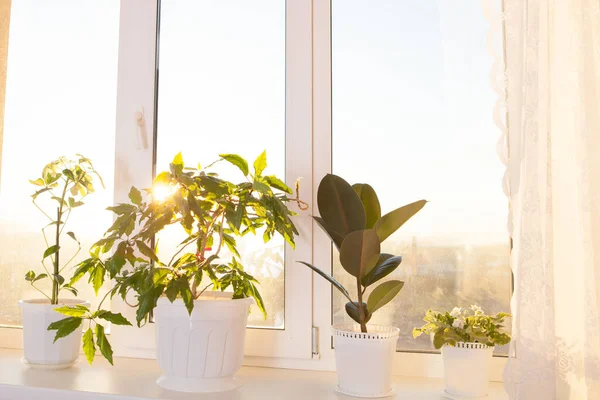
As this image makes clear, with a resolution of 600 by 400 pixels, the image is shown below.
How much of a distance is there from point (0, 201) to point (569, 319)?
6.04ft

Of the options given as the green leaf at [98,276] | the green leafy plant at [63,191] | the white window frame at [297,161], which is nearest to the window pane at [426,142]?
the white window frame at [297,161]

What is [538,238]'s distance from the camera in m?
1.08

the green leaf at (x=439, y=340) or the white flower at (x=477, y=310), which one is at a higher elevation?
the white flower at (x=477, y=310)

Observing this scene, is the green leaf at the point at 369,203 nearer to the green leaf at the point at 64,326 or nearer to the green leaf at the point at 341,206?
the green leaf at the point at 341,206

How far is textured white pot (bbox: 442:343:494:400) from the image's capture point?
1216 millimetres

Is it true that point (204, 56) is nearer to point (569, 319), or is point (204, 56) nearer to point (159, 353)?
point (159, 353)

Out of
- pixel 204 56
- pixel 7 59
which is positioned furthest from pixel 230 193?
pixel 7 59

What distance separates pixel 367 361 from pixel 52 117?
4.56 feet

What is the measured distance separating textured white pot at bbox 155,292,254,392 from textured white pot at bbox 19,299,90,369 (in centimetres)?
38

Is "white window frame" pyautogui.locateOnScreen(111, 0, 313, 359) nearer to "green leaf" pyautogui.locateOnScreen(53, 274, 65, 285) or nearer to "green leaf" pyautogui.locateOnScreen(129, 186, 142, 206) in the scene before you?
"green leaf" pyautogui.locateOnScreen(53, 274, 65, 285)

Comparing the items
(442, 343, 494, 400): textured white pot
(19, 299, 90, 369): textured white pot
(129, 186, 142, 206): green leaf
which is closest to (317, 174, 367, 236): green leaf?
(442, 343, 494, 400): textured white pot

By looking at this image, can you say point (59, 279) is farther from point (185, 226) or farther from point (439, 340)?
point (439, 340)

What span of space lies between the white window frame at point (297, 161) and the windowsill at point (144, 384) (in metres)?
0.06

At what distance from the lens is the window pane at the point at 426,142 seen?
1438 millimetres
